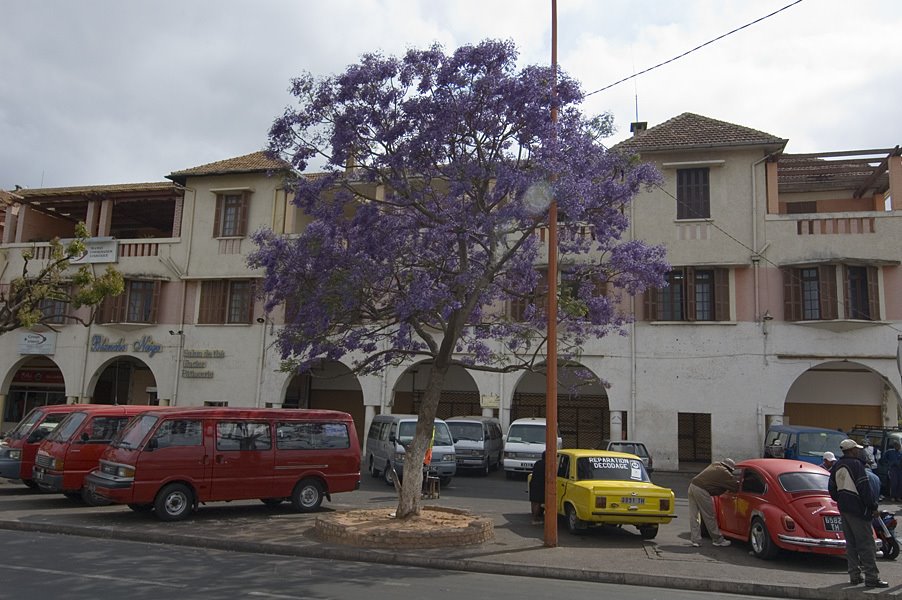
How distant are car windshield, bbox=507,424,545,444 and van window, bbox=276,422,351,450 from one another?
8.00 metres

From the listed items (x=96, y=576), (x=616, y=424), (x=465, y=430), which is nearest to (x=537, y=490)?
(x=96, y=576)

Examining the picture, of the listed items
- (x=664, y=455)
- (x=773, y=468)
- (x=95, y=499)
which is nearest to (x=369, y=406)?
(x=664, y=455)

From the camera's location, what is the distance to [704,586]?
9.71m

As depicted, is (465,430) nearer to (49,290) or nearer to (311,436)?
(311,436)

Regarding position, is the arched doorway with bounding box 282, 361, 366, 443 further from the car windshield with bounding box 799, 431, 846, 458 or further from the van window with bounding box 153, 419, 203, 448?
the car windshield with bounding box 799, 431, 846, 458

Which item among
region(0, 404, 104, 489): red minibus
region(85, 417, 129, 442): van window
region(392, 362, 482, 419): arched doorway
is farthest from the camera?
region(392, 362, 482, 419): arched doorway

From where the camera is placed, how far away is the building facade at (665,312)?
76.0 feet

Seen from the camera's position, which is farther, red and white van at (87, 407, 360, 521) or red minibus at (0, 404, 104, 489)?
red minibus at (0, 404, 104, 489)

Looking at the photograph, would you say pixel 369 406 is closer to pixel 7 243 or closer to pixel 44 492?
pixel 44 492

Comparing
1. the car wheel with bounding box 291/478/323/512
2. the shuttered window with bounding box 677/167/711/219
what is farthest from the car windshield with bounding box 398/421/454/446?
the shuttered window with bounding box 677/167/711/219

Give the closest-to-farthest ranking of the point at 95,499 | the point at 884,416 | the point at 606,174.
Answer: the point at 606,174
the point at 95,499
the point at 884,416

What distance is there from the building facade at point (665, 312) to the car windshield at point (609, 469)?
8487 mm

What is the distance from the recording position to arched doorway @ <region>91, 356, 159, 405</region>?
110 ft

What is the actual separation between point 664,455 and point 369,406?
10.6 metres
